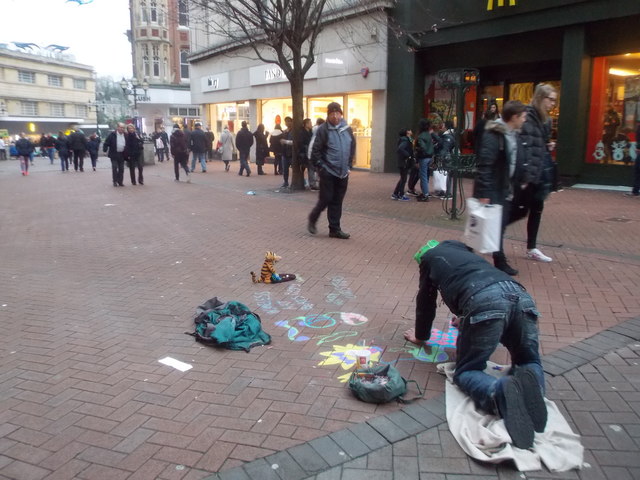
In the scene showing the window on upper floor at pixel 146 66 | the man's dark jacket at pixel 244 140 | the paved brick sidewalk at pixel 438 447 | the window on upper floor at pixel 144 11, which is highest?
the window on upper floor at pixel 144 11

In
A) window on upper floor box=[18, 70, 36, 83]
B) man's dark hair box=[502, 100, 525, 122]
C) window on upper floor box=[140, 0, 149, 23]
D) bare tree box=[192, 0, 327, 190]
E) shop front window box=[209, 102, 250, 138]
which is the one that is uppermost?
window on upper floor box=[140, 0, 149, 23]

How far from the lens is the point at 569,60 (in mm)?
12766

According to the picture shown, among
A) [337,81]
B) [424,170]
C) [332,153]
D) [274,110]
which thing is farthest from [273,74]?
[332,153]

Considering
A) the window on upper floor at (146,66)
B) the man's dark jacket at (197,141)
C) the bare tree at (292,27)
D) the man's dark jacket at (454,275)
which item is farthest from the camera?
the window on upper floor at (146,66)

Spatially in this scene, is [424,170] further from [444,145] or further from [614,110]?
[614,110]

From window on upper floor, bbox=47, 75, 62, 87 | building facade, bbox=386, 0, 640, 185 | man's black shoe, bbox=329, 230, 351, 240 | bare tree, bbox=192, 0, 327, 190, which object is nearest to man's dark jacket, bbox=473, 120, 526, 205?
man's black shoe, bbox=329, 230, 351, 240

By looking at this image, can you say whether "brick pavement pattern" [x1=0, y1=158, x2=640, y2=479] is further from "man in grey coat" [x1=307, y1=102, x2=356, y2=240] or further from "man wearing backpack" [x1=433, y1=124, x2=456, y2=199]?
"man wearing backpack" [x1=433, y1=124, x2=456, y2=199]

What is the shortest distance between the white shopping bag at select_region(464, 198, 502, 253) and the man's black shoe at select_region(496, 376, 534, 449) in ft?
7.11

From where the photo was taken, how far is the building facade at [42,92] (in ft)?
206

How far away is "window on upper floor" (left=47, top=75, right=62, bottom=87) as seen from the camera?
230 ft

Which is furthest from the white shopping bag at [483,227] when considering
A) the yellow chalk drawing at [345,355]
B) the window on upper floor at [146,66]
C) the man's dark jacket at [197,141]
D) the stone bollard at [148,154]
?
the window on upper floor at [146,66]

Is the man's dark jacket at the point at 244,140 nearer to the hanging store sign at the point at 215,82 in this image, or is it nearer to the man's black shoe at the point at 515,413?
the hanging store sign at the point at 215,82

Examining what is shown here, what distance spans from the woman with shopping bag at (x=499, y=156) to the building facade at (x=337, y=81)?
10842mm

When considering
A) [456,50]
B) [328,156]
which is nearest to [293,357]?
[328,156]
